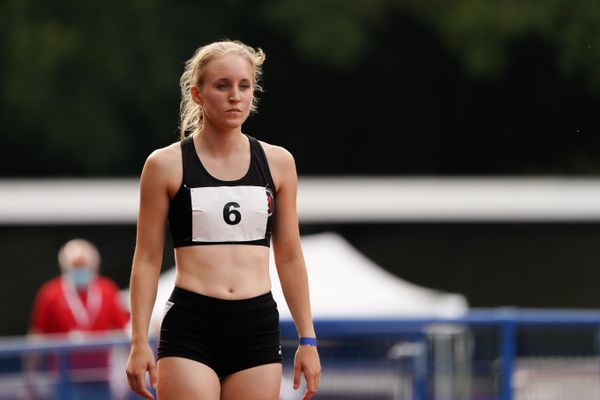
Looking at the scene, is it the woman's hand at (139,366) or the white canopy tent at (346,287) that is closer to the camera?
the woman's hand at (139,366)

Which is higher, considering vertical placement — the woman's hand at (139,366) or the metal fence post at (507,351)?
the metal fence post at (507,351)

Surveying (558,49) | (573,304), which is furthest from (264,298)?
(558,49)

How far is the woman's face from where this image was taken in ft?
19.6

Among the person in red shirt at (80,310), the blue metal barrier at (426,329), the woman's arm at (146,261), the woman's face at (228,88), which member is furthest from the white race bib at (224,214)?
the person in red shirt at (80,310)

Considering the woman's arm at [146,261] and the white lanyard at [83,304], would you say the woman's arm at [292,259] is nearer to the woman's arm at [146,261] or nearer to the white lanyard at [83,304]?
the woman's arm at [146,261]

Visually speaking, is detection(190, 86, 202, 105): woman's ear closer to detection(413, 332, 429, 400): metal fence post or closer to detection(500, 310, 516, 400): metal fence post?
detection(413, 332, 429, 400): metal fence post

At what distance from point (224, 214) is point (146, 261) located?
347 mm

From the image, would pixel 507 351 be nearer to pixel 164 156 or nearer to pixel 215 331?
pixel 215 331

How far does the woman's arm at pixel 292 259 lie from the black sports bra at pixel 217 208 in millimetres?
107

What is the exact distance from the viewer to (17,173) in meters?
29.4

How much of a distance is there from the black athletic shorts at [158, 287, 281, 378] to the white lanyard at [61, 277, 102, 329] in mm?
7278

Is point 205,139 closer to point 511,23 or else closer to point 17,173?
point 511,23

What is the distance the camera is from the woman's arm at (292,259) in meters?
6.12

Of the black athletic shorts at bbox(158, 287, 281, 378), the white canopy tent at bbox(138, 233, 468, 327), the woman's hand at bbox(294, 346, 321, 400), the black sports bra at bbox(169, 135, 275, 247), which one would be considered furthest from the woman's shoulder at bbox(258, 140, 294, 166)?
the white canopy tent at bbox(138, 233, 468, 327)
